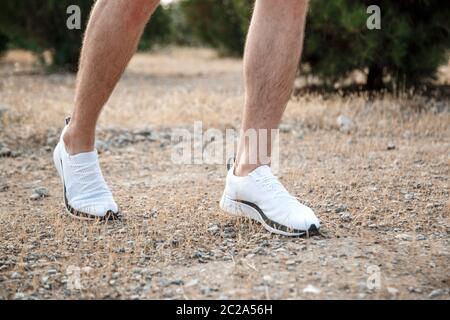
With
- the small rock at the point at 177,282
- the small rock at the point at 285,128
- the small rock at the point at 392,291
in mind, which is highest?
the small rock at the point at 285,128

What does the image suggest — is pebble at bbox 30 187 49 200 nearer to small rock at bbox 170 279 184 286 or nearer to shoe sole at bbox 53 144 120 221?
shoe sole at bbox 53 144 120 221

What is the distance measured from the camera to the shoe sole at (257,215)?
199cm

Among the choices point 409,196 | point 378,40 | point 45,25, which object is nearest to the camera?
point 409,196

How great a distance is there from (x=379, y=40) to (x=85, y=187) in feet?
11.3

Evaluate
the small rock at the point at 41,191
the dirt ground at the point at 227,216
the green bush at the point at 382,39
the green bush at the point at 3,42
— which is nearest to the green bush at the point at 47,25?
the green bush at the point at 3,42

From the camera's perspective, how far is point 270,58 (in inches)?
80.3

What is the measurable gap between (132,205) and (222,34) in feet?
26.1

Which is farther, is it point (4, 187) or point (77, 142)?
point (4, 187)

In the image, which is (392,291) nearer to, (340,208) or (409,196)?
(340,208)

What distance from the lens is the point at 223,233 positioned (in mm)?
2092

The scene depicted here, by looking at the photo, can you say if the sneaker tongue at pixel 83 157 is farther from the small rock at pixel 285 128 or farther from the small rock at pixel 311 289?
the small rock at pixel 285 128

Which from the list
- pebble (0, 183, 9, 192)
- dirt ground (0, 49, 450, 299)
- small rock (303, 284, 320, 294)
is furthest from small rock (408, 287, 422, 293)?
pebble (0, 183, 9, 192)

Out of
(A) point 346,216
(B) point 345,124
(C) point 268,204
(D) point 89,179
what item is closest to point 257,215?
(C) point 268,204

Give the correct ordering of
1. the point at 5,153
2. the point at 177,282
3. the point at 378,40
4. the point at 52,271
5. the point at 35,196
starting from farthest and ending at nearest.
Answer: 1. the point at 378,40
2. the point at 5,153
3. the point at 35,196
4. the point at 52,271
5. the point at 177,282
